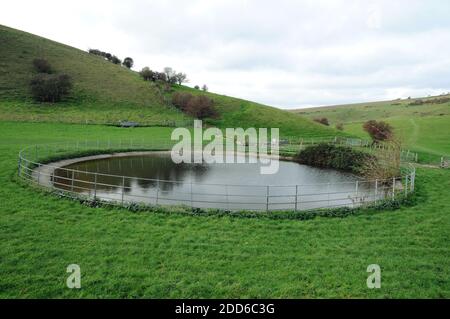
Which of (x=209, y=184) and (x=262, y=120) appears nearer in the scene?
(x=209, y=184)

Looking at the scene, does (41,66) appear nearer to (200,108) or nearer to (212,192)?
(200,108)

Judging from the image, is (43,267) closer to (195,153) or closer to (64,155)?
(64,155)

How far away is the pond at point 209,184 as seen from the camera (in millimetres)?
15125

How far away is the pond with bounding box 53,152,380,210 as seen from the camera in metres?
15.1

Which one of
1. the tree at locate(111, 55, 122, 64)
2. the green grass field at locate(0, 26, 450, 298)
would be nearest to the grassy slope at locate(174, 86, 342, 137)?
the green grass field at locate(0, 26, 450, 298)

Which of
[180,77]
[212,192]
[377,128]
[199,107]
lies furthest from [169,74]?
[212,192]

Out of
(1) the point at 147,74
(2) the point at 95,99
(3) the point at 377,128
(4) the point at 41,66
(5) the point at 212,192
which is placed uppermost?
(1) the point at 147,74

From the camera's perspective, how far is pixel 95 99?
62.7 meters

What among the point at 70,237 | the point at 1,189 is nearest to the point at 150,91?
the point at 1,189

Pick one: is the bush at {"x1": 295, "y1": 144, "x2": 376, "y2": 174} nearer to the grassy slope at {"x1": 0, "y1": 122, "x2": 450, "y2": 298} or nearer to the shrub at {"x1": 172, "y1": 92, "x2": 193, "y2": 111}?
the grassy slope at {"x1": 0, "y1": 122, "x2": 450, "y2": 298}

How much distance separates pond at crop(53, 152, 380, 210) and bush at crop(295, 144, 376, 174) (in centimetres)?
175

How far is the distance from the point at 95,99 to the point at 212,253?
6041 centimetres

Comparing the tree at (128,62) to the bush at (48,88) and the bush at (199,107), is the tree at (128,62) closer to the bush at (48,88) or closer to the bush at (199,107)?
the bush at (48,88)

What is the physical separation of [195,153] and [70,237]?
2525 cm
